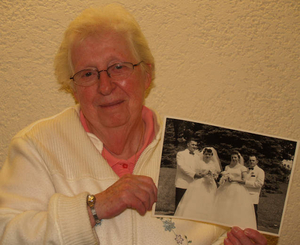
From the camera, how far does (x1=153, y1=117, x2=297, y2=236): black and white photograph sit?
1060 millimetres

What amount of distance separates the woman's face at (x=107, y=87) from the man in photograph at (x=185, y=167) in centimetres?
31

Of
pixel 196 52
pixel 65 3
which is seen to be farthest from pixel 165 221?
pixel 65 3

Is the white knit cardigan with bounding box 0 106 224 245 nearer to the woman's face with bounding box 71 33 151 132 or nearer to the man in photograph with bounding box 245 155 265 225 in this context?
the woman's face with bounding box 71 33 151 132

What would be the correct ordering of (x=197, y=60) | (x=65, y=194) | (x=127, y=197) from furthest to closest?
(x=197, y=60), (x=65, y=194), (x=127, y=197)

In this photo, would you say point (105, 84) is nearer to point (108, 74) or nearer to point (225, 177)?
point (108, 74)

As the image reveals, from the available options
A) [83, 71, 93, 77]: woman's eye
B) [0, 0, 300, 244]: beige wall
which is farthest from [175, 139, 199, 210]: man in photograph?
[0, 0, 300, 244]: beige wall

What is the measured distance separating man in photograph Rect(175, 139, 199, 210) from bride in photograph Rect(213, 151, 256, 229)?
3.9 inches

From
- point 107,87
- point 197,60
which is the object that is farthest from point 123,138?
point 197,60

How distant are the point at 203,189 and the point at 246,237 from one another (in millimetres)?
219

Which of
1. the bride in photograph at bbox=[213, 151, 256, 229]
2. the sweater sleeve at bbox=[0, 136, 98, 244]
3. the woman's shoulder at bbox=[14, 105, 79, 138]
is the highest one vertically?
the woman's shoulder at bbox=[14, 105, 79, 138]

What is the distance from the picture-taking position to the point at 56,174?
118 centimetres

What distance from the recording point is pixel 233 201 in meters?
1.06

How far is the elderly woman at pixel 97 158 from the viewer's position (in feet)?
3.39

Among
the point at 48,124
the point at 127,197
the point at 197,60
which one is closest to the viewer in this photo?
the point at 127,197
